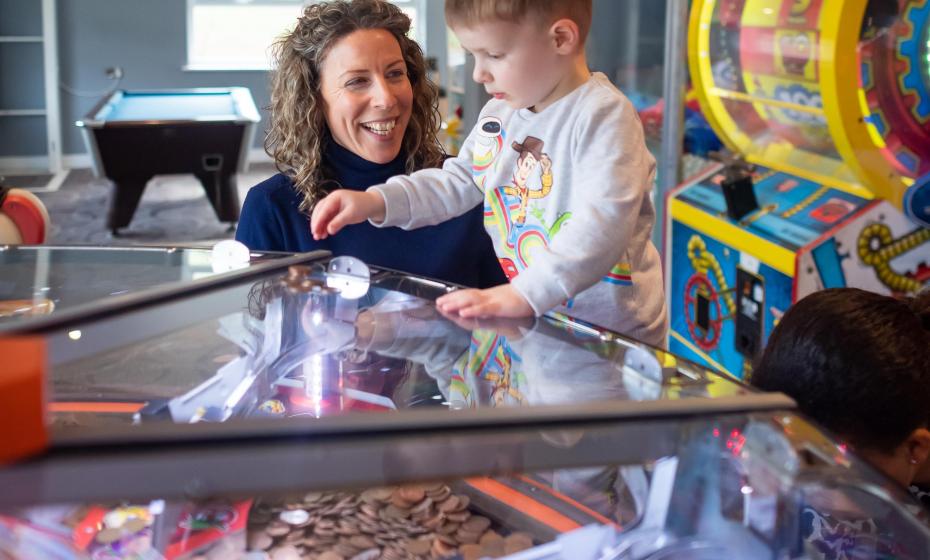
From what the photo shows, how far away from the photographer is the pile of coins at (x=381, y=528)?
0.88 m

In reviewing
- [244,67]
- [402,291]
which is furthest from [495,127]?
[244,67]

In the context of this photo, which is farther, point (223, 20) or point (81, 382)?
point (223, 20)

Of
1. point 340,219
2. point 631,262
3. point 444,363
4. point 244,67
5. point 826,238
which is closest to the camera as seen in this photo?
point 444,363

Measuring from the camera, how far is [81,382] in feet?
3.16

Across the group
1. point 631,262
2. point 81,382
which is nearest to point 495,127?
point 631,262

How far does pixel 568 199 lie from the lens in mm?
1379

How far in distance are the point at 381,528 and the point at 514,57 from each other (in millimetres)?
666

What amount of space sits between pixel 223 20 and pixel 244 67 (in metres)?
0.55

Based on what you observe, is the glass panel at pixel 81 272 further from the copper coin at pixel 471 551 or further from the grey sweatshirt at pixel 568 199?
the copper coin at pixel 471 551

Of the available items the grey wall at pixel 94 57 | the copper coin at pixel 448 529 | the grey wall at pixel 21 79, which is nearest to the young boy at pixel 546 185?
the copper coin at pixel 448 529

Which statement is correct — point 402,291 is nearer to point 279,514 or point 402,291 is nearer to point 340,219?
point 340,219

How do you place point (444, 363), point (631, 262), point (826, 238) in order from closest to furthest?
point (444, 363) → point (631, 262) → point (826, 238)

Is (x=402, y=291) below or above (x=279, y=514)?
above

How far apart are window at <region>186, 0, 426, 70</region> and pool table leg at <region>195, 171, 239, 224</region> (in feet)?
9.90
